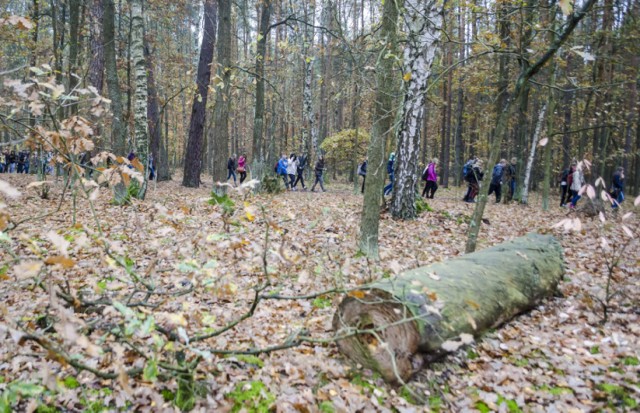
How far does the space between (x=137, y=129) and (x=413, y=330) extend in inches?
373

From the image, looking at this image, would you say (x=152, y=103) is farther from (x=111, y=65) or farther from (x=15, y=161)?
(x=15, y=161)

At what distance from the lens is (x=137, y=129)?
33.5 ft

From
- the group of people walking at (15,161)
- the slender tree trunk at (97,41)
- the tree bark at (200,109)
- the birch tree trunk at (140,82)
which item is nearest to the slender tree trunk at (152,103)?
the tree bark at (200,109)

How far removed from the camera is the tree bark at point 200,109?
1387 centimetres

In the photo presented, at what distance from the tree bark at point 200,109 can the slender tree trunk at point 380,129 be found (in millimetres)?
9406

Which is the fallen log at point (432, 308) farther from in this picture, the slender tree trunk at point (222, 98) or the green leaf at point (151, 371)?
the slender tree trunk at point (222, 98)

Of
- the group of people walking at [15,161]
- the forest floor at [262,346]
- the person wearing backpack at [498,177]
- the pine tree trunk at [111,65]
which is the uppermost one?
the pine tree trunk at [111,65]

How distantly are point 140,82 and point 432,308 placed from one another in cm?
999

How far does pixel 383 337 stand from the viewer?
345 cm

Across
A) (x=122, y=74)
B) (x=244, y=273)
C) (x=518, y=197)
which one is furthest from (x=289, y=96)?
(x=244, y=273)

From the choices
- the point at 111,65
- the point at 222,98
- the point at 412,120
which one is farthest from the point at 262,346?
the point at 111,65

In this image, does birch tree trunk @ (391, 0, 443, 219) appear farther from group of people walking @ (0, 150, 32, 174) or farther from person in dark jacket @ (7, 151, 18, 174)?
person in dark jacket @ (7, 151, 18, 174)

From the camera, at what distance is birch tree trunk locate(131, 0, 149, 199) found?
9.90m

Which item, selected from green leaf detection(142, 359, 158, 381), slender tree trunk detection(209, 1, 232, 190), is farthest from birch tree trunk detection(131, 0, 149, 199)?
green leaf detection(142, 359, 158, 381)
